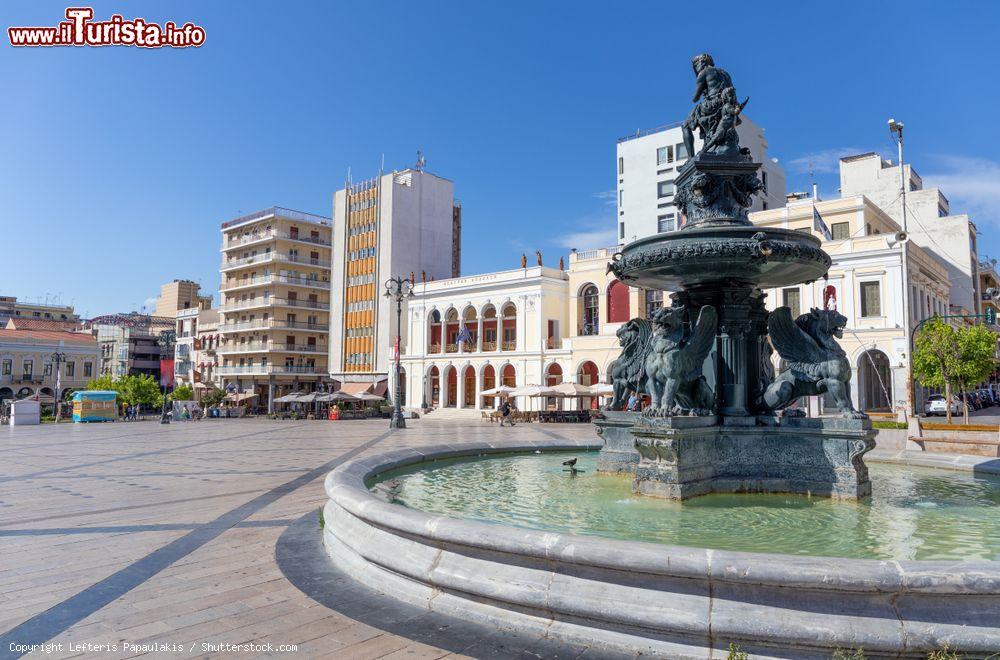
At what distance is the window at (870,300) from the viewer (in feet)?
107

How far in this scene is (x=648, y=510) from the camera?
20.0 feet

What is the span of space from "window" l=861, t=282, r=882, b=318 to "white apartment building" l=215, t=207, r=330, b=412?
4583 cm

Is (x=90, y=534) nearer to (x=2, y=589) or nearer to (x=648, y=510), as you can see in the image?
(x=2, y=589)

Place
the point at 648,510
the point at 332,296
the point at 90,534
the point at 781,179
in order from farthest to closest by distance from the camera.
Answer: the point at 332,296, the point at 781,179, the point at 90,534, the point at 648,510

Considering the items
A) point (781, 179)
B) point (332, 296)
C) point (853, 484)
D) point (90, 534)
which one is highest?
point (781, 179)

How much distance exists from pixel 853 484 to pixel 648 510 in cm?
240

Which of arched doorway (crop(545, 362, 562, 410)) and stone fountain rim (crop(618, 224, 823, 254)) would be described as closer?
stone fountain rim (crop(618, 224, 823, 254))

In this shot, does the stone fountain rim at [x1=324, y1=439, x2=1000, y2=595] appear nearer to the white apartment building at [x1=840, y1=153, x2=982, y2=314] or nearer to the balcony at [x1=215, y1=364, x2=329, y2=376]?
the white apartment building at [x1=840, y1=153, x2=982, y2=314]

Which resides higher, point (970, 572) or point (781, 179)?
point (781, 179)

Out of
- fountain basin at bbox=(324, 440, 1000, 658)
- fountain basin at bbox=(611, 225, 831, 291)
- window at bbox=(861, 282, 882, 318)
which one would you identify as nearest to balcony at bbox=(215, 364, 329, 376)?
window at bbox=(861, 282, 882, 318)

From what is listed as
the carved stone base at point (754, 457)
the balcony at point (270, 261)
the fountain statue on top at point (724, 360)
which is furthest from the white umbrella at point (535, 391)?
the balcony at point (270, 261)

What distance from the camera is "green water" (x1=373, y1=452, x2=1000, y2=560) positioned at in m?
4.85

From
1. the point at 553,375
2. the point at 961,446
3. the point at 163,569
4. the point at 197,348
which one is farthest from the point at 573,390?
the point at 197,348

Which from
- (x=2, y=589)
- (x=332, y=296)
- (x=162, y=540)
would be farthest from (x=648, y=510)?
(x=332, y=296)
